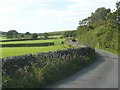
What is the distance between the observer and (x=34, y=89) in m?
15.5

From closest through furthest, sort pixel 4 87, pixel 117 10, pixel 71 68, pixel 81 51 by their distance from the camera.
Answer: pixel 4 87
pixel 71 68
pixel 81 51
pixel 117 10

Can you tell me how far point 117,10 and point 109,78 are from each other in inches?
1989

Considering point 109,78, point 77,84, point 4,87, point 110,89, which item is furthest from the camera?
point 109,78

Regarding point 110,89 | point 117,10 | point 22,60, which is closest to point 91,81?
point 110,89

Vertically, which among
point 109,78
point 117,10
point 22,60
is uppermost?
point 117,10

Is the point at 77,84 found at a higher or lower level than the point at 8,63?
lower

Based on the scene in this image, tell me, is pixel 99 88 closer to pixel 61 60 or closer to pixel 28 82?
pixel 28 82

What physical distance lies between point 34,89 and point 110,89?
404 cm

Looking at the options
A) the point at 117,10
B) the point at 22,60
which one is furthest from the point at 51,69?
the point at 117,10

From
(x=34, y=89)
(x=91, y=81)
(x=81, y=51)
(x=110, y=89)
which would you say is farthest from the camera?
(x=81, y=51)

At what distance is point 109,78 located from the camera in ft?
68.9

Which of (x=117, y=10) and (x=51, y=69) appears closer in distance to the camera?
(x=51, y=69)

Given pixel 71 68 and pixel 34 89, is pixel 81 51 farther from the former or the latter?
pixel 34 89

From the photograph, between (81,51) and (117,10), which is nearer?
(81,51)
